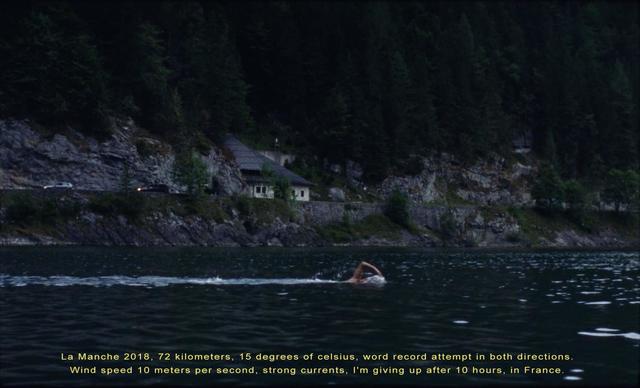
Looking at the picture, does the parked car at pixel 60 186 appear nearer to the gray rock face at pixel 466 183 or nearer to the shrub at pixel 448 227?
the shrub at pixel 448 227

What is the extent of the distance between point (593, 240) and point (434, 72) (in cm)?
5110

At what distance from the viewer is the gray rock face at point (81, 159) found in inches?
3681

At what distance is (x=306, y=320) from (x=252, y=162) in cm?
9113

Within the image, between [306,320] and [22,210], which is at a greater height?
[22,210]

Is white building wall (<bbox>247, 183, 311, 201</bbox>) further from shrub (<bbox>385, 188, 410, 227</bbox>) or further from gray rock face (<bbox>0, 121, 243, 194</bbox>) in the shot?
shrub (<bbox>385, 188, 410, 227</bbox>)

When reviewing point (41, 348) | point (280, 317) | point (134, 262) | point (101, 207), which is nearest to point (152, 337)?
→ point (41, 348)

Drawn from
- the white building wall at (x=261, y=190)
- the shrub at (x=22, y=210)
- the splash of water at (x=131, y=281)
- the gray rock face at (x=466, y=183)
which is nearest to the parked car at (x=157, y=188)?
the shrub at (x=22, y=210)

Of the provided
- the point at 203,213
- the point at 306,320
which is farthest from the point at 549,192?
the point at 306,320

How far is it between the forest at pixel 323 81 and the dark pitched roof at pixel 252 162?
348 cm

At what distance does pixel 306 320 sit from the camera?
91.4 feet

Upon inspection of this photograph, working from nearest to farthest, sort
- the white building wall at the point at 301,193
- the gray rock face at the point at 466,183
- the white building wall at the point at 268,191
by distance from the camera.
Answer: the white building wall at the point at 268,191 → the white building wall at the point at 301,193 → the gray rock face at the point at 466,183

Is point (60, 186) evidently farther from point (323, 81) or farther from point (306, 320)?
point (323, 81)

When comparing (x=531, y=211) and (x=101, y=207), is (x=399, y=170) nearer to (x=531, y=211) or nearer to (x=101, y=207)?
(x=531, y=211)

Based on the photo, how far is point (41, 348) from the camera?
2120cm
